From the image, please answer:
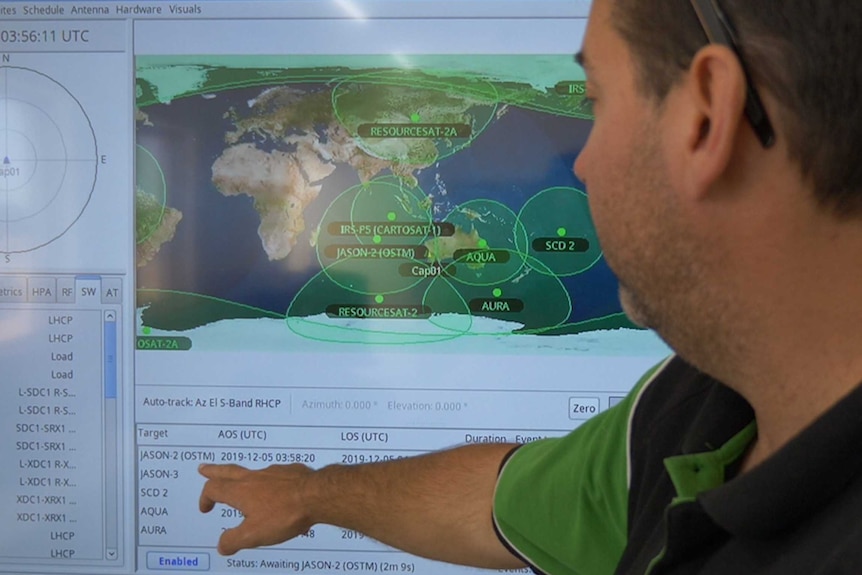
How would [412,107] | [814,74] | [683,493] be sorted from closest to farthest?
[814,74] < [683,493] < [412,107]

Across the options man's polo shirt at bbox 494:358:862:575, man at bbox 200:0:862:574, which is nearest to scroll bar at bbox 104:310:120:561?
man's polo shirt at bbox 494:358:862:575

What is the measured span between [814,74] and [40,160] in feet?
3.25

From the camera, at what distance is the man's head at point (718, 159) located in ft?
1.79

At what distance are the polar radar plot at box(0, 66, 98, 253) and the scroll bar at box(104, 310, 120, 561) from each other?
154 mm

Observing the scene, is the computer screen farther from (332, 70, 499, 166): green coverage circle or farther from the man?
the man

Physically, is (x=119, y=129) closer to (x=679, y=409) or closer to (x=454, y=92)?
(x=454, y=92)

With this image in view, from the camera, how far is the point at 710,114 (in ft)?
1.89

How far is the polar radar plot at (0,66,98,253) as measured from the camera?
3.78ft

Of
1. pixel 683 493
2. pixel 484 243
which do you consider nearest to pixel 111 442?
pixel 484 243

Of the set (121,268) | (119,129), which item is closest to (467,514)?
(121,268)

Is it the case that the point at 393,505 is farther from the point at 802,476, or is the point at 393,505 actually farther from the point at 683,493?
the point at 802,476

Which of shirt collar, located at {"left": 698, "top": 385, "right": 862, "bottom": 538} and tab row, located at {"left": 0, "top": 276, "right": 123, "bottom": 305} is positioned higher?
tab row, located at {"left": 0, "top": 276, "right": 123, "bottom": 305}

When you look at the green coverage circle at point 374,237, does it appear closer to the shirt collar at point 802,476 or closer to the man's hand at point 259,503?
the man's hand at point 259,503

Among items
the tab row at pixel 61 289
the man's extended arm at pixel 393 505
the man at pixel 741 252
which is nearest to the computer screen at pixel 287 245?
the tab row at pixel 61 289
